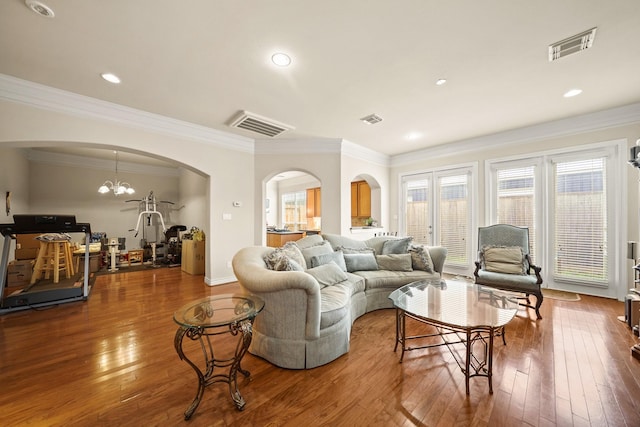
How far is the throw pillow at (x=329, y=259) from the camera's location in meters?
3.15

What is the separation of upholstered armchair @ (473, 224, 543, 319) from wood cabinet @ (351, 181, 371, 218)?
9.28ft

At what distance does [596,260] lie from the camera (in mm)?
3844

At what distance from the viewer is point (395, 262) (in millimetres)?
3629

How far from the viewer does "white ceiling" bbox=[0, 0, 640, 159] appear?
190cm

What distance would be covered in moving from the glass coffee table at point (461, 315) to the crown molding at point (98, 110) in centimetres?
403

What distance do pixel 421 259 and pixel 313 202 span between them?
5349 millimetres

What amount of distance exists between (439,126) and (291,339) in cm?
409

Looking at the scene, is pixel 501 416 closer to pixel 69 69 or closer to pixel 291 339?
pixel 291 339

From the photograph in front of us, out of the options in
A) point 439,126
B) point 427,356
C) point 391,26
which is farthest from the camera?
point 439,126

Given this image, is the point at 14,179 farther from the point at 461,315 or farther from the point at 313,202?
the point at 461,315

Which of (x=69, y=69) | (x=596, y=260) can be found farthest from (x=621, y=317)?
(x=69, y=69)

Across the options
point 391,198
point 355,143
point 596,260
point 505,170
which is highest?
point 355,143

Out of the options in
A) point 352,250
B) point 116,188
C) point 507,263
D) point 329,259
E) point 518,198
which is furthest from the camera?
point 116,188

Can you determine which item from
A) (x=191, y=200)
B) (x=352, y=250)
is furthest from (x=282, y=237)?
(x=352, y=250)
